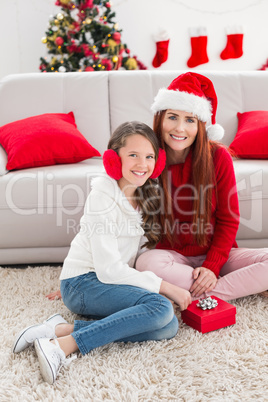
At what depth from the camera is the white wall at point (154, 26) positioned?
3.80 metres

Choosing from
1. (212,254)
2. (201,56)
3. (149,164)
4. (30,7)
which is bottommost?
(212,254)

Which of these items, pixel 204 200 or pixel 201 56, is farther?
pixel 201 56

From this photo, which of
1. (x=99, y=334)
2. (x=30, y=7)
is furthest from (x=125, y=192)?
(x=30, y=7)

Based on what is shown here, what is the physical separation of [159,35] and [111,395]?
3414mm

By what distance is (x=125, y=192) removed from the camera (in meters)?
1.47

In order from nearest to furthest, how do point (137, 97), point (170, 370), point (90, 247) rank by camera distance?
point (170, 370) → point (90, 247) → point (137, 97)

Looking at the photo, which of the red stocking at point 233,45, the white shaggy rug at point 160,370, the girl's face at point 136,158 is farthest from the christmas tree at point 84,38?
the white shaggy rug at point 160,370

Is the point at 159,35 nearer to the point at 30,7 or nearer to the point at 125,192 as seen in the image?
the point at 30,7

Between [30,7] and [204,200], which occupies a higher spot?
[30,7]

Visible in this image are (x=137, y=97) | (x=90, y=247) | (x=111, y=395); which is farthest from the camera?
(x=137, y=97)

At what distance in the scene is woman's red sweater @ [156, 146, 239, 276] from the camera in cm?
162

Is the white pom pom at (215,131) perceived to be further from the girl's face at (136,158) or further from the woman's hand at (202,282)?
the woman's hand at (202,282)

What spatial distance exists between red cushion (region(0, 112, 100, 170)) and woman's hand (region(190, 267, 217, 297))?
3.01ft

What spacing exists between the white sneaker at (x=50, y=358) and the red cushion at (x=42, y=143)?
103 centimetres
